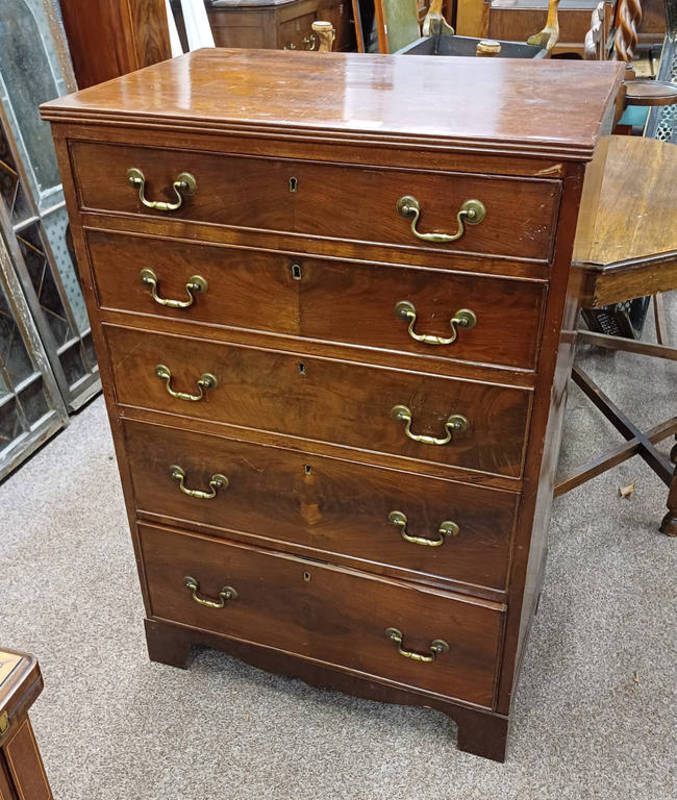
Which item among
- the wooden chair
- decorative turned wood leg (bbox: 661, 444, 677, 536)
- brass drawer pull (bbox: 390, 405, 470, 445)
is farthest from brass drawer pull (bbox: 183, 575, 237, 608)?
the wooden chair

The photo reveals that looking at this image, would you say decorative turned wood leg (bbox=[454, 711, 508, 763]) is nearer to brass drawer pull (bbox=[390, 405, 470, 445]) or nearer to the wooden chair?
brass drawer pull (bbox=[390, 405, 470, 445])

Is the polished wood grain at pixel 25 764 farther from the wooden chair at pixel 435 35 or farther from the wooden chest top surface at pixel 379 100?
the wooden chair at pixel 435 35

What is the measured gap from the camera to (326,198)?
1.14 m

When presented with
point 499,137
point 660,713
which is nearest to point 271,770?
point 660,713

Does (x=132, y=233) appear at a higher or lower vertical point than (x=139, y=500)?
higher

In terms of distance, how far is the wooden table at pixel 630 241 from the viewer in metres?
1.50

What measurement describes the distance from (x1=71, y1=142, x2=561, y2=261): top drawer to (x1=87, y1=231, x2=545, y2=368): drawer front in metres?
0.05

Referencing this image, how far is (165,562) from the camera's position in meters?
1.64

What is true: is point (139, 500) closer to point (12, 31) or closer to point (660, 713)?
point (660, 713)

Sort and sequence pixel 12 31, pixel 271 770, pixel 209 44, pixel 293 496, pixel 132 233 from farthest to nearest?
pixel 209 44
pixel 12 31
pixel 271 770
pixel 293 496
pixel 132 233

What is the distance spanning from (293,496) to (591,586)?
933mm

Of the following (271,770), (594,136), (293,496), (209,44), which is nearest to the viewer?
(594,136)

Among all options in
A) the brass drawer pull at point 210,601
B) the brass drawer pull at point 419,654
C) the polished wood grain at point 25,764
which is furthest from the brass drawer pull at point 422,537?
the polished wood grain at point 25,764

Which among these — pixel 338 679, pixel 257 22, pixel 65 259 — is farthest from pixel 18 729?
pixel 257 22
